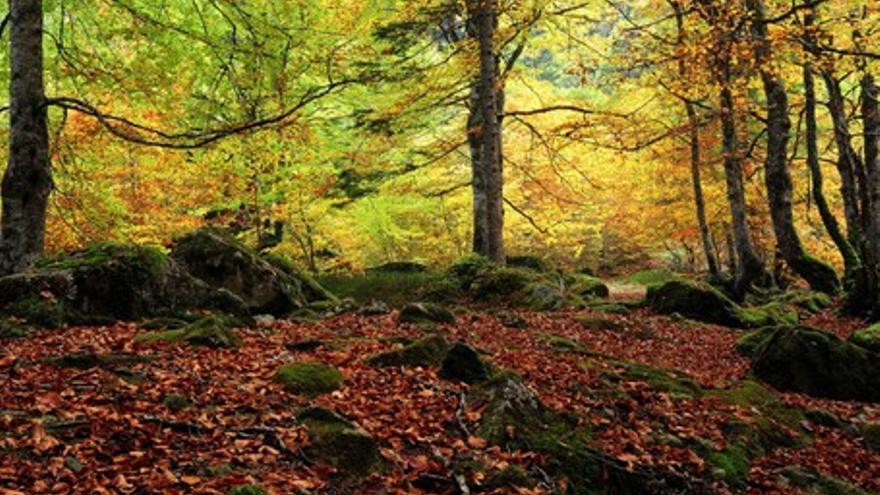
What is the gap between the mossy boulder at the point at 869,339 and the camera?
33.9ft

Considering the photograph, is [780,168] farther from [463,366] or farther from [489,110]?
[463,366]


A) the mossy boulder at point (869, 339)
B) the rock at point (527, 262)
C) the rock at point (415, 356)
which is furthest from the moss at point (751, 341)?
the rock at point (527, 262)

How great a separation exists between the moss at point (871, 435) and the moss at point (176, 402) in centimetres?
700

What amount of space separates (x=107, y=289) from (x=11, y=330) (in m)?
1.58

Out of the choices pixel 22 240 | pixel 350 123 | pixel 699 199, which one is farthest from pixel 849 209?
pixel 22 240

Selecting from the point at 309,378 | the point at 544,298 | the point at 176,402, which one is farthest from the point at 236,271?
the point at 544,298

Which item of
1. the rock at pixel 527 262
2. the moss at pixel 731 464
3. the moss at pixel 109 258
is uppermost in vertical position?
the moss at pixel 109 258

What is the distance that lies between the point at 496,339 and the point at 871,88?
8370mm

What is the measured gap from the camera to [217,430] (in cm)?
477

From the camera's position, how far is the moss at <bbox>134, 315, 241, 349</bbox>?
23.3 ft

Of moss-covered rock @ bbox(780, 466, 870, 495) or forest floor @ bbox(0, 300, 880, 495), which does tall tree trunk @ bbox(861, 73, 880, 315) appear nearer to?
forest floor @ bbox(0, 300, 880, 495)

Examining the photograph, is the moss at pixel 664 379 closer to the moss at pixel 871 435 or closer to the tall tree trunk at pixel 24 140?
the moss at pixel 871 435

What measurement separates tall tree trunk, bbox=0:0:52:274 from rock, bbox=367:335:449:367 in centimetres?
469

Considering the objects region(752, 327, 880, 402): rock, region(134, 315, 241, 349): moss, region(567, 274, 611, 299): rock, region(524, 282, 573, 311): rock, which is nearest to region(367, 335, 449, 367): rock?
region(134, 315, 241, 349): moss
